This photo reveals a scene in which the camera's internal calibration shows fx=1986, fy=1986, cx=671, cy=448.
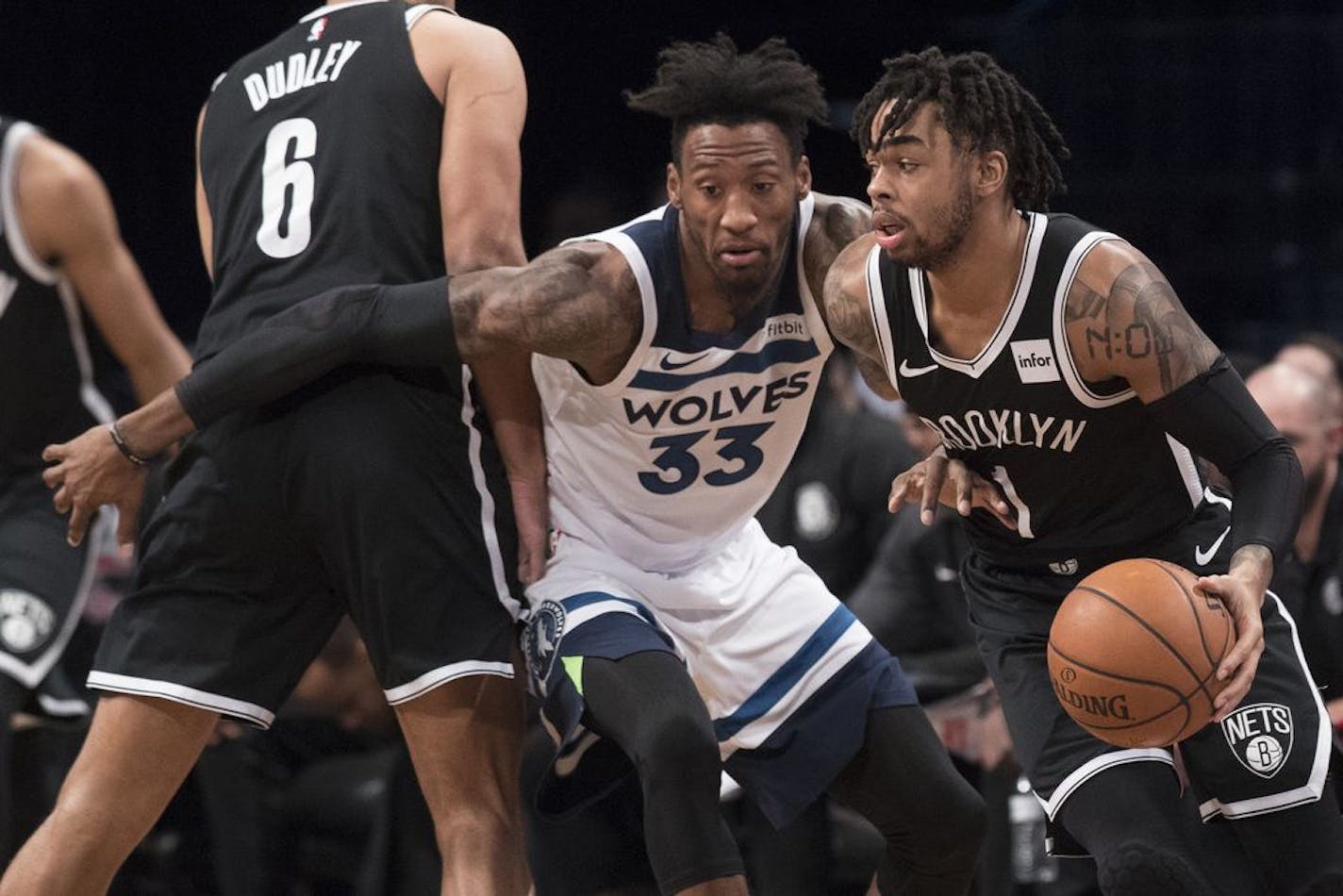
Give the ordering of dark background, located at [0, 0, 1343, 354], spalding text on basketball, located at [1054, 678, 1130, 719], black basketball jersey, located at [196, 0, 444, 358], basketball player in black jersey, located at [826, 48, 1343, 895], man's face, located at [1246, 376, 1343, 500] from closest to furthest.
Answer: spalding text on basketball, located at [1054, 678, 1130, 719] → basketball player in black jersey, located at [826, 48, 1343, 895] → black basketball jersey, located at [196, 0, 444, 358] → man's face, located at [1246, 376, 1343, 500] → dark background, located at [0, 0, 1343, 354]

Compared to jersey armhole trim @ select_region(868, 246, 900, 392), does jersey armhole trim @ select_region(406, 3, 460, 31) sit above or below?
above

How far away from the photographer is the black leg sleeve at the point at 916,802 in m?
3.89

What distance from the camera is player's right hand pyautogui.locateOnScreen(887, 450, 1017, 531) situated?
374 cm

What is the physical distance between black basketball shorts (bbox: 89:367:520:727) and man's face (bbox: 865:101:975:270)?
0.85 m

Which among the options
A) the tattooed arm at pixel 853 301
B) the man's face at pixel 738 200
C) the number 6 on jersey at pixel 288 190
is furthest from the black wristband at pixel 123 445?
the tattooed arm at pixel 853 301

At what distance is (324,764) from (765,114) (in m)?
3.07

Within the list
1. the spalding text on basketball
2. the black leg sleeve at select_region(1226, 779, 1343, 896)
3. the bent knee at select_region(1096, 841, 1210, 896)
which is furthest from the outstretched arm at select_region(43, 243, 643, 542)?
the black leg sleeve at select_region(1226, 779, 1343, 896)

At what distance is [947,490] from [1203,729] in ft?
2.13

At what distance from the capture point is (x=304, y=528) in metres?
3.66

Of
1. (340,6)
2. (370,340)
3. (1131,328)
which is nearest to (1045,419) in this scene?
(1131,328)

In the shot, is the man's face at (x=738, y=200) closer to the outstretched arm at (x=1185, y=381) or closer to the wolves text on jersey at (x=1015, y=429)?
the wolves text on jersey at (x=1015, y=429)

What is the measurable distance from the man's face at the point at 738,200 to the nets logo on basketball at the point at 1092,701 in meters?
0.99

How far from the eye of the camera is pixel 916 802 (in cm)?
388

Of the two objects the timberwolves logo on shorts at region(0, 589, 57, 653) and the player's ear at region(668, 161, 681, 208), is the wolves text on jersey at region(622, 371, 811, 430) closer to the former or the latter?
the player's ear at region(668, 161, 681, 208)
